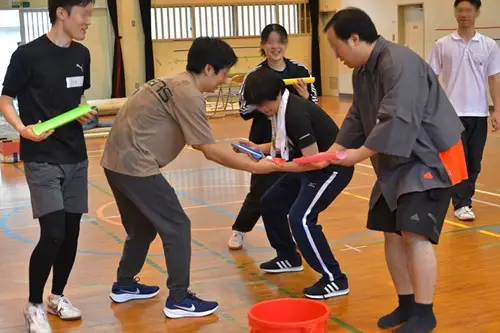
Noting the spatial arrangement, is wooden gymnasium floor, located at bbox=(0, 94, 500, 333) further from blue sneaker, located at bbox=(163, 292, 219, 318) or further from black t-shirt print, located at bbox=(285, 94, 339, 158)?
black t-shirt print, located at bbox=(285, 94, 339, 158)

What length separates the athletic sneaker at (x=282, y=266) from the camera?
496 cm

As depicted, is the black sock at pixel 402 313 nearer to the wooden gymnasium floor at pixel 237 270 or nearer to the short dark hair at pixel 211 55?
the wooden gymnasium floor at pixel 237 270

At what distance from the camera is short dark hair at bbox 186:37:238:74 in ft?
12.9

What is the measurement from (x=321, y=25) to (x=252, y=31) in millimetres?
2071

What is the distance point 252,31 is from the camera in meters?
20.1

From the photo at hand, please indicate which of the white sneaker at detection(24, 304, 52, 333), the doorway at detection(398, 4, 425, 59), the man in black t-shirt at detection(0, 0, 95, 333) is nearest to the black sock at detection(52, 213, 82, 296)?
the man in black t-shirt at detection(0, 0, 95, 333)

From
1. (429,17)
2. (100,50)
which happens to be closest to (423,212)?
(429,17)

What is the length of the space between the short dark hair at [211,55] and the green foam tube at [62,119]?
0.60 metres

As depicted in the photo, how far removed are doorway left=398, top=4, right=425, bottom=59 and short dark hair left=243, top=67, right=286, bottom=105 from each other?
12.7 metres

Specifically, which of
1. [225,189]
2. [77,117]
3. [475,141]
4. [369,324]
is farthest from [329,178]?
[225,189]

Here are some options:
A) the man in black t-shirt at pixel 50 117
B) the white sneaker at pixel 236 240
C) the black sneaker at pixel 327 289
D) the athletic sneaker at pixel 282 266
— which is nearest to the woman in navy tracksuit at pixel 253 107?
the white sneaker at pixel 236 240

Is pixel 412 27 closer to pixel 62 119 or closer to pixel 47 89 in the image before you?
pixel 47 89

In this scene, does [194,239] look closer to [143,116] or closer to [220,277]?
[220,277]

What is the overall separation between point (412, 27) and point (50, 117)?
1437 cm
